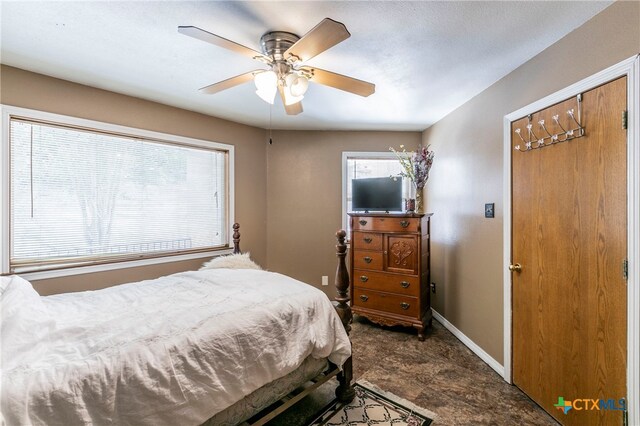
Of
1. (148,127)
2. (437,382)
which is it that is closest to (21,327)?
(148,127)

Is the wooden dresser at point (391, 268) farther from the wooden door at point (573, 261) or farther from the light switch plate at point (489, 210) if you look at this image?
the wooden door at point (573, 261)

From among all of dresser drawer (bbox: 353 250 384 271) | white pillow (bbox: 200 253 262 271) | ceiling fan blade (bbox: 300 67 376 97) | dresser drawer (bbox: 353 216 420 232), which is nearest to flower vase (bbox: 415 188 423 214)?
dresser drawer (bbox: 353 216 420 232)

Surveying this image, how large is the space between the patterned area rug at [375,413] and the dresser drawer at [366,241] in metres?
1.53

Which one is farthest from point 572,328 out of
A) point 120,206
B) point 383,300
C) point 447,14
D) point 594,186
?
point 120,206

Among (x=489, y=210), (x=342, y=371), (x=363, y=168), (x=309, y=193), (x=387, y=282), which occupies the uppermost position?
(x=363, y=168)

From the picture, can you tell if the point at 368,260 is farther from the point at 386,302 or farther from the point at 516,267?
the point at 516,267

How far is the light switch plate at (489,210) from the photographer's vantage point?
2480 millimetres

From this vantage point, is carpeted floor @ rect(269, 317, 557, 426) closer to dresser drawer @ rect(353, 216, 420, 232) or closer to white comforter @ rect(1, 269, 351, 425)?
white comforter @ rect(1, 269, 351, 425)

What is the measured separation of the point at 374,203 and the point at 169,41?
2578mm

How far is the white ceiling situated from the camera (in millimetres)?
1526

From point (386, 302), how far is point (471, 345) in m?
0.90

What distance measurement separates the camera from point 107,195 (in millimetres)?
2691

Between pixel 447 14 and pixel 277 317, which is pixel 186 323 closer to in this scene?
pixel 277 317

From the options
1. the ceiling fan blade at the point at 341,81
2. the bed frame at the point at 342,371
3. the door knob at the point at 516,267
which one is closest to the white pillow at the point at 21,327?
the bed frame at the point at 342,371
